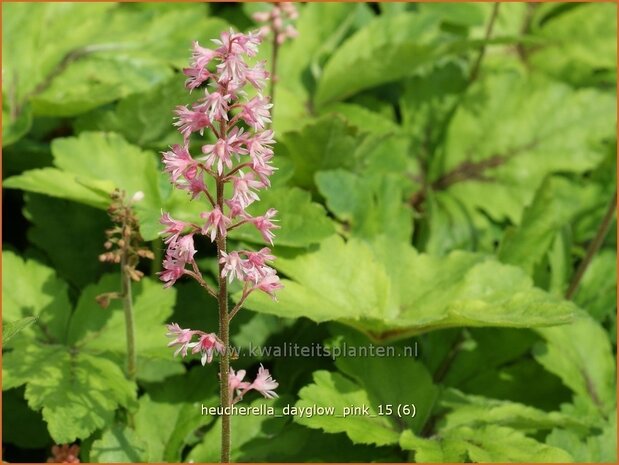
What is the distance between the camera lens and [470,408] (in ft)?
8.74

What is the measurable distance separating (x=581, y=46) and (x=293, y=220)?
2186 mm

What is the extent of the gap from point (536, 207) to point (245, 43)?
1.69 m

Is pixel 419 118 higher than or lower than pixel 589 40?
lower

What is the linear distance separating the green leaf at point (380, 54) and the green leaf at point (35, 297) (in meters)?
1.45

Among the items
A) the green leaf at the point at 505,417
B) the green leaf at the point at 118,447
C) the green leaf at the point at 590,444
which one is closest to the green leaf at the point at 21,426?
the green leaf at the point at 118,447

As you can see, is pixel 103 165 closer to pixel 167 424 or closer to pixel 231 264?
pixel 167 424

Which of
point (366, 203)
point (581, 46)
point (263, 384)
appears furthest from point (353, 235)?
point (581, 46)

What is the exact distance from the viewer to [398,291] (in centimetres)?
277

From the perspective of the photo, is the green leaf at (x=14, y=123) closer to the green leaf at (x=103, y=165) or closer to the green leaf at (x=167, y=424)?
the green leaf at (x=103, y=165)

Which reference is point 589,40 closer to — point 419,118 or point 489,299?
point 419,118

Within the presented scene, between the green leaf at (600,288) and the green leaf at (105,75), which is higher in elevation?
the green leaf at (105,75)

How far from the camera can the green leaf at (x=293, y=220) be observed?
2578mm

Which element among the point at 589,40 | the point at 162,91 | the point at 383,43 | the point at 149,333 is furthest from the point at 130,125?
the point at 589,40

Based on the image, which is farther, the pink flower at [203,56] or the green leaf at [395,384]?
the green leaf at [395,384]
